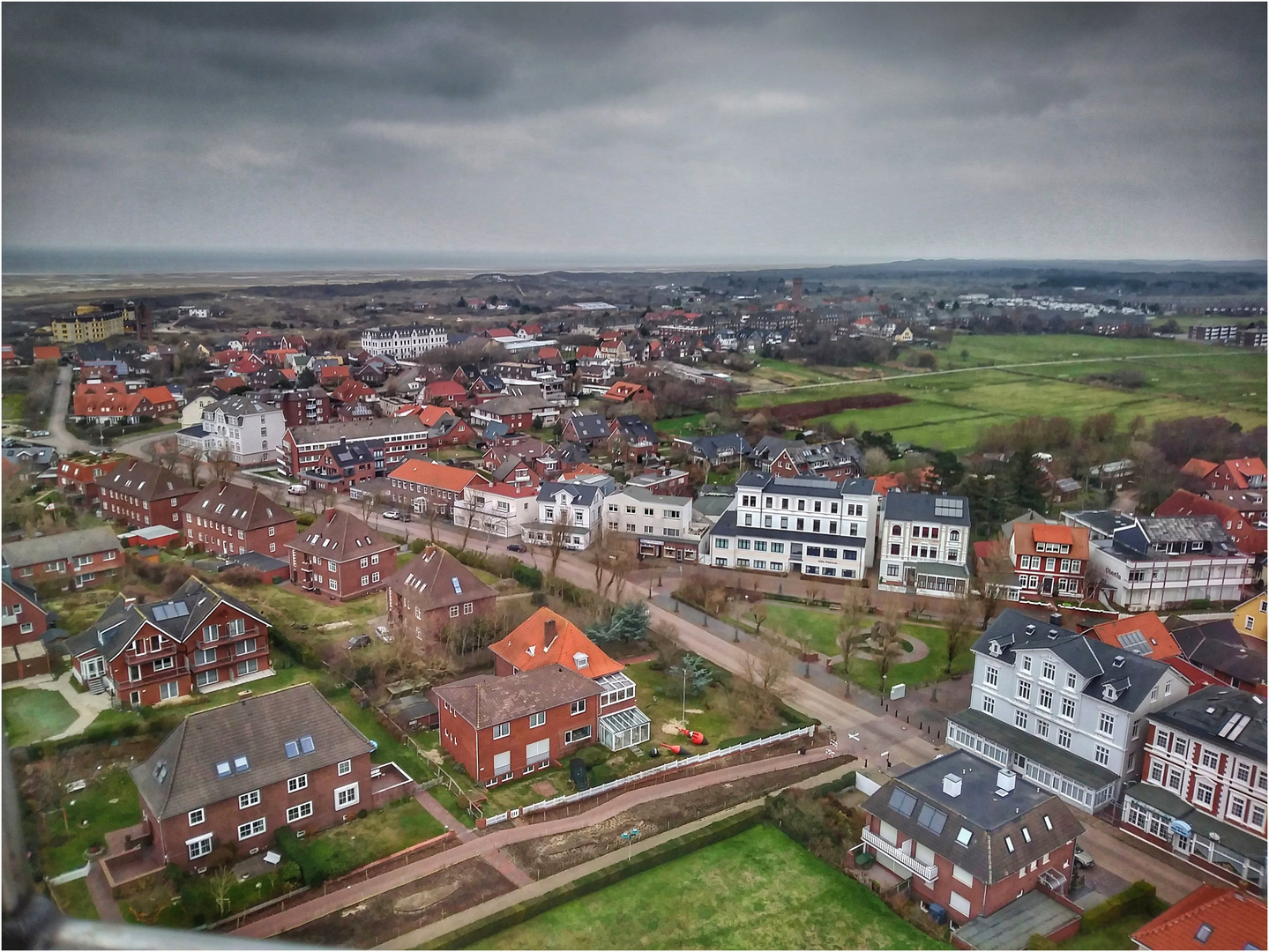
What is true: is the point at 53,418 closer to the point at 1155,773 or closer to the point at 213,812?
the point at 213,812

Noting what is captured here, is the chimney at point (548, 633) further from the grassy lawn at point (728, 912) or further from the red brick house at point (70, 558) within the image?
the red brick house at point (70, 558)

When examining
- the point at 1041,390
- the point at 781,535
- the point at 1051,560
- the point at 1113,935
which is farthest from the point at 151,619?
the point at 1041,390

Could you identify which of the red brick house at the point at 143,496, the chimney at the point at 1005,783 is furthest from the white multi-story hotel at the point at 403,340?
the chimney at the point at 1005,783

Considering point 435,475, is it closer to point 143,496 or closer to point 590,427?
point 143,496

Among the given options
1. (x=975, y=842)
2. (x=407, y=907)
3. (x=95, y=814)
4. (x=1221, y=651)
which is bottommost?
(x=407, y=907)

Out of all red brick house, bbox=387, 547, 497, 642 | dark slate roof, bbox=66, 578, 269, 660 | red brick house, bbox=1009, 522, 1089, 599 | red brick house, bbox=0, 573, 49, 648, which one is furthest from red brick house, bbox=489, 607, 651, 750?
red brick house, bbox=1009, 522, 1089, 599

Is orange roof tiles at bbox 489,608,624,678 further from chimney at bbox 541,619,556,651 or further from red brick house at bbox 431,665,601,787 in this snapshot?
red brick house at bbox 431,665,601,787

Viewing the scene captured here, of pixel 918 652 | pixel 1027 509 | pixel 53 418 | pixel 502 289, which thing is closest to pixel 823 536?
pixel 918 652
